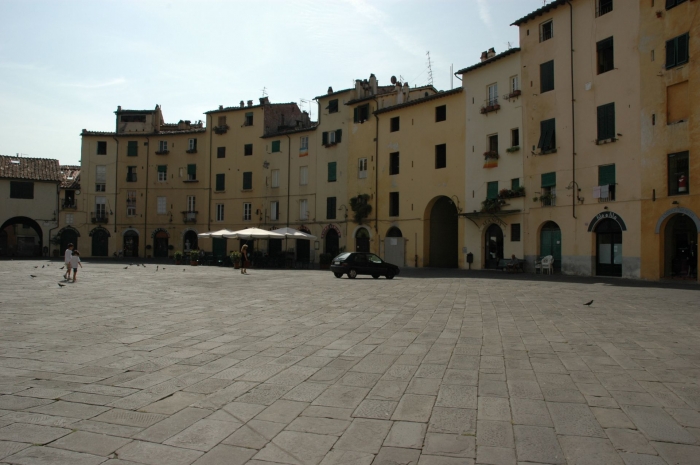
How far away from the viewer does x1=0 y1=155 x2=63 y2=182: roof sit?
49.7m

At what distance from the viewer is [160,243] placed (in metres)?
50.7

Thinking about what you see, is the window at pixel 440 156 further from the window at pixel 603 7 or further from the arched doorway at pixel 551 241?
the window at pixel 603 7

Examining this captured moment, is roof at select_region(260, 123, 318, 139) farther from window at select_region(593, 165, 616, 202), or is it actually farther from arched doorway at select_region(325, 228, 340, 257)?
window at select_region(593, 165, 616, 202)

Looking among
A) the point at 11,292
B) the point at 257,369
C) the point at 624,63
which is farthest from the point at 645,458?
the point at 624,63

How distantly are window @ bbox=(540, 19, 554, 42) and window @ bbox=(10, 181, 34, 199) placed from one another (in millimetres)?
45832

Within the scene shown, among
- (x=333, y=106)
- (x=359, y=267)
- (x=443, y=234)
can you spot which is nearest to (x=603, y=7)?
(x=443, y=234)

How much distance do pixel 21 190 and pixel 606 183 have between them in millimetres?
49173

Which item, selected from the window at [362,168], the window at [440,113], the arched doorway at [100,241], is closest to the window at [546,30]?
the window at [440,113]

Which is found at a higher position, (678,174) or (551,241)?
(678,174)

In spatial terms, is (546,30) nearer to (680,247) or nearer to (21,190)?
(680,247)

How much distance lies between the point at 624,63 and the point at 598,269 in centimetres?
995

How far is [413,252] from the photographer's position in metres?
36.8

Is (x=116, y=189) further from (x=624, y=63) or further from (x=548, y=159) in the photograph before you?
(x=624, y=63)

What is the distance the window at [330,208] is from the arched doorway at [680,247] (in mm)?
24342
